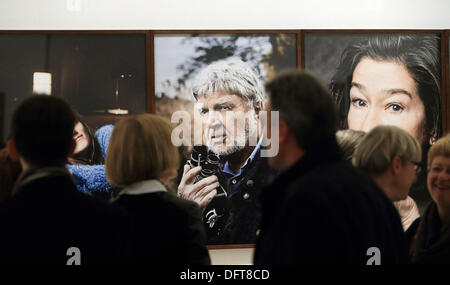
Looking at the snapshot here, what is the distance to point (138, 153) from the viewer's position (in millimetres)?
1963

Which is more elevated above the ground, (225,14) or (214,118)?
(225,14)

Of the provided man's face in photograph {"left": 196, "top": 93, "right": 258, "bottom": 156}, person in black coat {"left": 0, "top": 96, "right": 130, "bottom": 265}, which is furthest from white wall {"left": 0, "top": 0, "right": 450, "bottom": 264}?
person in black coat {"left": 0, "top": 96, "right": 130, "bottom": 265}

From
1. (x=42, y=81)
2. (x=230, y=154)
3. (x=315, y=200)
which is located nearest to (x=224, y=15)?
(x=230, y=154)

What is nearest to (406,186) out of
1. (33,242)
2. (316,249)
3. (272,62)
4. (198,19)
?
(316,249)

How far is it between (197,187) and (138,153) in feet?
5.81

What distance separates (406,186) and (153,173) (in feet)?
3.58

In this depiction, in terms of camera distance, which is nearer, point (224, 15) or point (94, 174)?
point (94, 174)

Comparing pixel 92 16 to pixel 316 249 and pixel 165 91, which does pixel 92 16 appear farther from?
pixel 316 249

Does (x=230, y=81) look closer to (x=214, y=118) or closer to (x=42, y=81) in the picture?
(x=214, y=118)

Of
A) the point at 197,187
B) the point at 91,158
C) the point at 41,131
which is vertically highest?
the point at 41,131

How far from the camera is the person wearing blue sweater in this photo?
141 inches

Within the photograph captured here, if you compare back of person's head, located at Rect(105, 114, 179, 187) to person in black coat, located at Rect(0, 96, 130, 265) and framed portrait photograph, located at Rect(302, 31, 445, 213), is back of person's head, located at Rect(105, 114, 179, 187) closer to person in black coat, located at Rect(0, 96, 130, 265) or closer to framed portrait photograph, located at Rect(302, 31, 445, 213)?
person in black coat, located at Rect(0, 96, 130, 265)

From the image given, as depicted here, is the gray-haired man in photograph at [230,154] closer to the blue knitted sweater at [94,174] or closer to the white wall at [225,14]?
the white wall at [225,14]

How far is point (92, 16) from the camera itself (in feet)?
12.3
